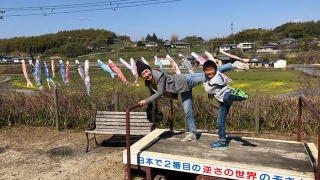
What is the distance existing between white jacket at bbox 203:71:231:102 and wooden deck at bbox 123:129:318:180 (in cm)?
84

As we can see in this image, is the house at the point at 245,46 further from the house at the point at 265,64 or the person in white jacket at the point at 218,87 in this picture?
the person in white jacket at the point at 218,87

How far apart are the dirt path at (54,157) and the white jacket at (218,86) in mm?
2059

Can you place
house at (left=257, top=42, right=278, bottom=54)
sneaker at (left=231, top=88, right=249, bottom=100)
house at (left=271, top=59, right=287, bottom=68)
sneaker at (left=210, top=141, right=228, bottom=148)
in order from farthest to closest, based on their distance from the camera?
house at (left=257, top=42, right=278, bottom=54)
house at (left=271, top=59, right=287, bottom=68)
sneaker at (left=210, top=141, right=228, bottom=148)
sneaker at (left=231, top=88, right=249, bottom=100)

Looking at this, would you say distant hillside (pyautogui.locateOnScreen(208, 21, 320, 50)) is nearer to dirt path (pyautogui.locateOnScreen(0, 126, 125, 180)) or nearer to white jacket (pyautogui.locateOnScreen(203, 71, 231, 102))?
dirt path (pyautogui.locateOnScreen(0, 126, 125, 180))

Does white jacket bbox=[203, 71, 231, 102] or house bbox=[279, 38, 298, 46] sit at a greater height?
house bbox=[279, 38, 298, 46]

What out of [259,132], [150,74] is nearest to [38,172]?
[150,74]

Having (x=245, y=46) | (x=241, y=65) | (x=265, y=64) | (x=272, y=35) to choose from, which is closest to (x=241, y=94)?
(x=241, y=65)

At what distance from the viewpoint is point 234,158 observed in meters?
4.23

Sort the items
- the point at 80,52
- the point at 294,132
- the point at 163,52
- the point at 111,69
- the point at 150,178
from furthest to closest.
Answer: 1. the point at 80,52
2. the point at 163,52
3. the point at 111,69
4. the point at 294,132
5. the point at 150,178

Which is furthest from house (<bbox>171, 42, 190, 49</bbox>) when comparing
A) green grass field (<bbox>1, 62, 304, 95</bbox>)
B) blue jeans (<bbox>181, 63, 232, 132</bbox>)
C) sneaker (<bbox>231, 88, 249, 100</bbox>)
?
sneaker (<bbox>231, 88, 249, 100</bbox>)

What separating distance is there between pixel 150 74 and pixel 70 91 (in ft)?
15.9

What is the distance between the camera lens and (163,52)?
29.4 meters

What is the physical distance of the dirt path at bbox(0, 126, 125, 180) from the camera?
5312 mm

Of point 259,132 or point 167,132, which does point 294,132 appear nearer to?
point 259,132
